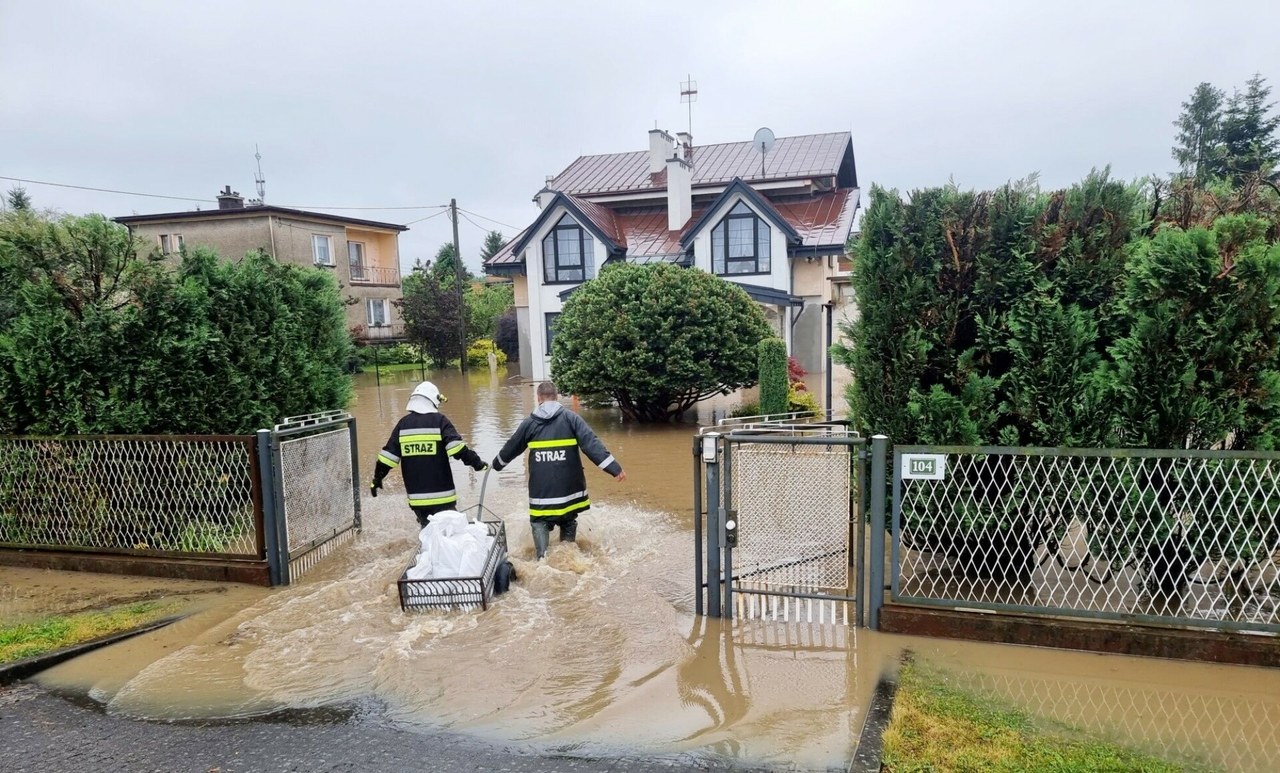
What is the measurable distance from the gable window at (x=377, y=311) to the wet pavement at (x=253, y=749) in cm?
3596

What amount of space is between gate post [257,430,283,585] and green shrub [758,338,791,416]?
9665 millimetres

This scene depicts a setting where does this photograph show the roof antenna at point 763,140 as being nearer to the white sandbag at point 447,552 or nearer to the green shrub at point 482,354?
the green shrub at point 482,354

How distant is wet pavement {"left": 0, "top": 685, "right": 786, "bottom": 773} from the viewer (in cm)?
385

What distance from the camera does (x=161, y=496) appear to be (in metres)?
6.79

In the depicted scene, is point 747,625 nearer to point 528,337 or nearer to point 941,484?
point 941,484

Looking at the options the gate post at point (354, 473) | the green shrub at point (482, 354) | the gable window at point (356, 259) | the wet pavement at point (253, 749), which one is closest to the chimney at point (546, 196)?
the green shrub at point (482, 354)

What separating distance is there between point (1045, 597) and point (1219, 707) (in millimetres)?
1480

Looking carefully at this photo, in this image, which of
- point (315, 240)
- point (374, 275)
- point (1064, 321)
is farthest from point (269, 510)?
point (374, 275)

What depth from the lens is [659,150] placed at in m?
30.1

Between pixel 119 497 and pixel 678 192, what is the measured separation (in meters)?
22.7

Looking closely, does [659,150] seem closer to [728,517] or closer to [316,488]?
[316,488]

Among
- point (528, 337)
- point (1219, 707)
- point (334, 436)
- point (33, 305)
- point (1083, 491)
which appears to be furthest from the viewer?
point (528, 337)

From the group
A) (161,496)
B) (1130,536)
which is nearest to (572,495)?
(161,496)

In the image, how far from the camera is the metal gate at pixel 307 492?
21.1ft
